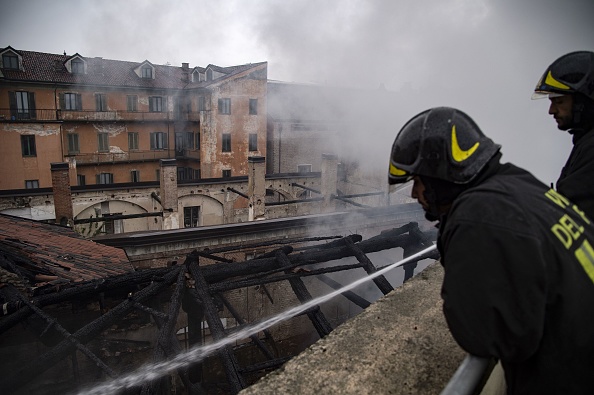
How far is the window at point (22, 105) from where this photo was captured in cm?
2602

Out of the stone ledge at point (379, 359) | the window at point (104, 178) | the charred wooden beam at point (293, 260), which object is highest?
the stone ledge at point (379, 359)

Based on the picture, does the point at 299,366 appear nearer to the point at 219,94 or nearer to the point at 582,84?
the point at 582,84

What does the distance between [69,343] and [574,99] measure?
173 inches

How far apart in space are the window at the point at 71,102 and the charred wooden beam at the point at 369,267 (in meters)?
28.6

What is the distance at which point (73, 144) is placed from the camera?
2819 centimetres

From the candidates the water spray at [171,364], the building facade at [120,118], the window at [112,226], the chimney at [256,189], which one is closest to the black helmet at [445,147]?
the water spray at [171,364]

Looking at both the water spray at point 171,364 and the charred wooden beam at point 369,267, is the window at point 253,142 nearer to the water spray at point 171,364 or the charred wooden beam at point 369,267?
the charred wooden beam at point 369,267

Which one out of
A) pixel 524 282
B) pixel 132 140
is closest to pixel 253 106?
pixel 132 140

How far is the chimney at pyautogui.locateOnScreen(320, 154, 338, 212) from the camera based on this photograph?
18.1 metres

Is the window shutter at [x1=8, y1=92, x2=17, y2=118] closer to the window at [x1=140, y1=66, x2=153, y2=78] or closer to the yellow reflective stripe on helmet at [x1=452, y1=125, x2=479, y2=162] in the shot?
Answer: the window at [x1=140, y1=66, x2=153, y2=78]

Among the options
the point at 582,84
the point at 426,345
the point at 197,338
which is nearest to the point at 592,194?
the point at 582,84

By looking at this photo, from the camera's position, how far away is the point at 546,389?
4.44ft

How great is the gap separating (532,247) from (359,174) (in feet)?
Answer: 78.4

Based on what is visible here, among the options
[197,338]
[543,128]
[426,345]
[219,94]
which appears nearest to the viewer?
[426,345]
